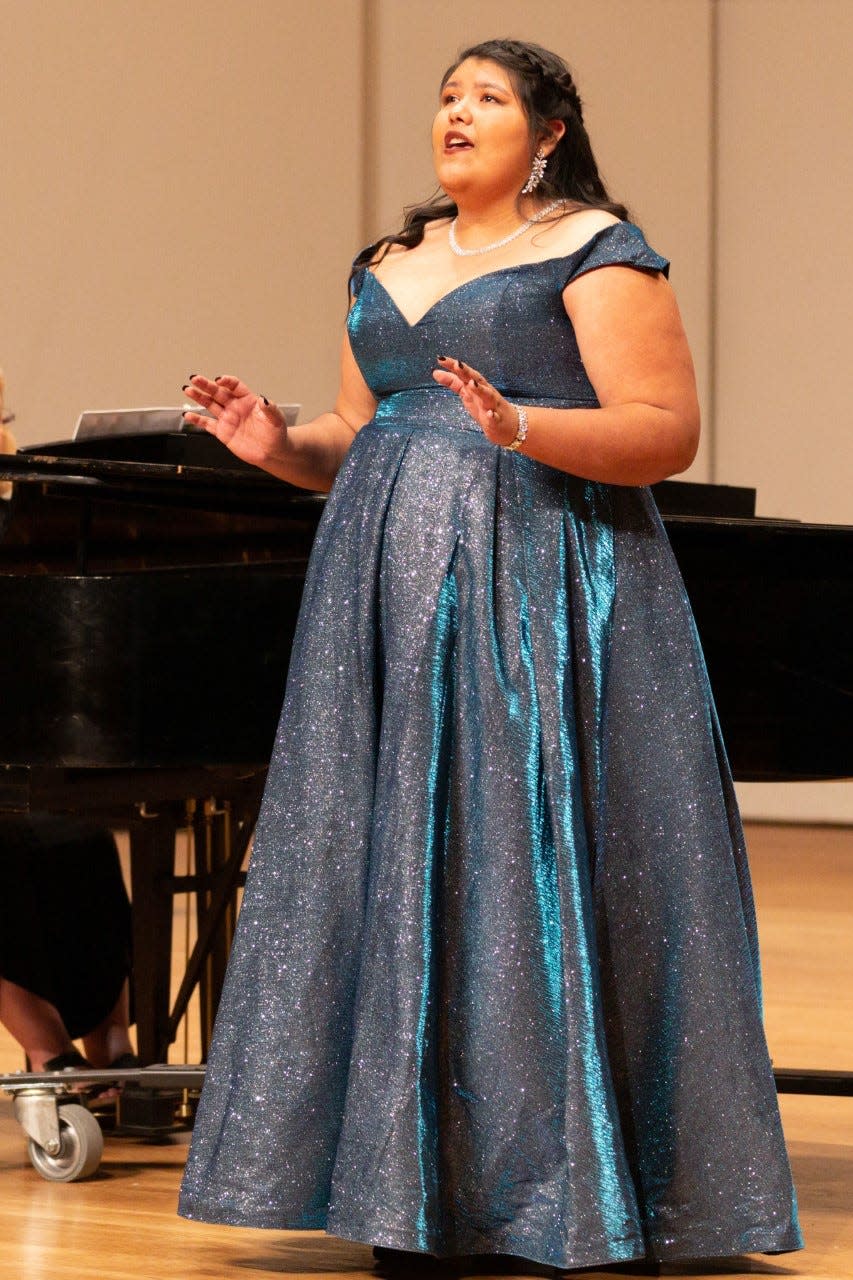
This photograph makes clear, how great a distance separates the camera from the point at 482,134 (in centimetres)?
234

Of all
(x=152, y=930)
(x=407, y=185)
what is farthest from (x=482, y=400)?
(x=407, y=185)

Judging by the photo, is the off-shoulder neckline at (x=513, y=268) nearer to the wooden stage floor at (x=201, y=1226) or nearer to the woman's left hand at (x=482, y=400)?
the woman's left hand at (x=482, y=400)

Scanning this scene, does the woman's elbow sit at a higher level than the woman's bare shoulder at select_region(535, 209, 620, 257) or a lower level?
lower

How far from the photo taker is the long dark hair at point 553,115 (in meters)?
2.36

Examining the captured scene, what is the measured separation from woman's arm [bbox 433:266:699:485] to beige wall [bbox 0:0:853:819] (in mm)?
5393

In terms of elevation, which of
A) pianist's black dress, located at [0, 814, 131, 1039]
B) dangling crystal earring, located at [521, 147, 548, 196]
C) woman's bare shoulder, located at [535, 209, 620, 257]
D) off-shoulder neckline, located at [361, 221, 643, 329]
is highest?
dangling crystal earring, located at [521, 147, 548, 196]

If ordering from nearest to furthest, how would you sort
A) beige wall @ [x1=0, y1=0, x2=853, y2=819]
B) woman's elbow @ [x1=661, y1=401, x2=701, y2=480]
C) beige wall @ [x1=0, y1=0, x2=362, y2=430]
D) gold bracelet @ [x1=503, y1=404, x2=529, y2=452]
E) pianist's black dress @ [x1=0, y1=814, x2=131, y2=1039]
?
1. gold bracelet @ [x1=503, y1=404, x2=529, y2=452]
2. woman's elbow @ [x1=661, y1=401, x2=701, y2=480]
3. pianist's black dress @ [x1=0, y1=814, x2=131, y2=1039]
4. beige wall @ [x1=0, y1=0, x2=362, y2=430]
5. beige wall @ [x1=0, y1=0, x2=853, y2=819]

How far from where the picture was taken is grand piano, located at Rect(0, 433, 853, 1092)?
2803 millimetres

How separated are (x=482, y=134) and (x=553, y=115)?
3.8 inches

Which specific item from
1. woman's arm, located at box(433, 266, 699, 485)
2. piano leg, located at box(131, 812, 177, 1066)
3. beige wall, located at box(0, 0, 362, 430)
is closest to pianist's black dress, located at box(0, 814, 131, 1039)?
piano leg, located at box(131, 812, 177, 1066)

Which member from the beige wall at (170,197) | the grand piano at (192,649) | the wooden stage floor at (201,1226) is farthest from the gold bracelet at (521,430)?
the beige wall at (170,197)

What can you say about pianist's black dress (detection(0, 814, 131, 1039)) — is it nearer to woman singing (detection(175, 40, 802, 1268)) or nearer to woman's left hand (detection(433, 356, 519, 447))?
woman singing (detection(175, 40, 802, 1268))

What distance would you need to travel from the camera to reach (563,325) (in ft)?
7.68


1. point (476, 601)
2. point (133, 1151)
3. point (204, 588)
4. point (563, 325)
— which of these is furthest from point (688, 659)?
point (133, 1151)
